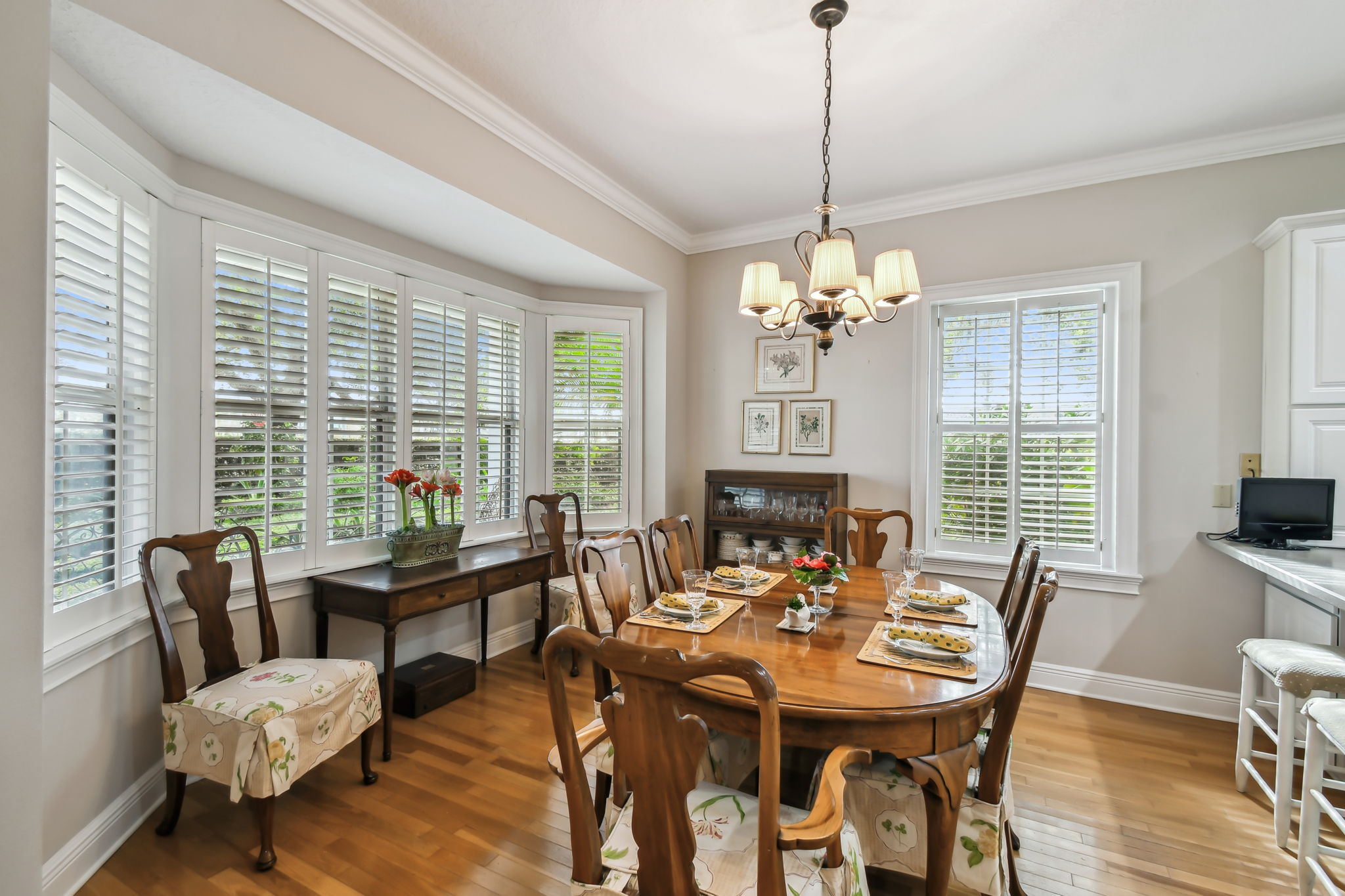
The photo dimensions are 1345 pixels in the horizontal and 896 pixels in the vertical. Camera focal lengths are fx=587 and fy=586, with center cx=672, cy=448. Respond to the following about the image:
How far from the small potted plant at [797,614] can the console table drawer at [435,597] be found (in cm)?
170

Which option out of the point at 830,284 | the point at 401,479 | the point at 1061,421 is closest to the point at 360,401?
the point at 401,479

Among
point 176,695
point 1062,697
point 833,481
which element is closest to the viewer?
point 176,695

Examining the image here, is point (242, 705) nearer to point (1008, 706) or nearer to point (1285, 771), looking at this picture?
point (1008, 706)

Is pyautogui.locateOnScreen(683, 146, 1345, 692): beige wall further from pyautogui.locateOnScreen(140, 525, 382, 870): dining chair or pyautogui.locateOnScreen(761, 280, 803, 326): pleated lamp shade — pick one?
pyautogui.locateOnScreen(140, 525, 382, 870): dining chair

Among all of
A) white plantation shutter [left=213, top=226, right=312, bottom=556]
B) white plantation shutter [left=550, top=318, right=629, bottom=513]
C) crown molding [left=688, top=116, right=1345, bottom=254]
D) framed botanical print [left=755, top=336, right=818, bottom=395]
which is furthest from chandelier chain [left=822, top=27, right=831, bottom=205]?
white plantation shutter [left=213, top=226, right=312, bottom=556]

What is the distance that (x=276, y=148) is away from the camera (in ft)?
7.37

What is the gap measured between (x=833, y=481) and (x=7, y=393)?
11.4 ft

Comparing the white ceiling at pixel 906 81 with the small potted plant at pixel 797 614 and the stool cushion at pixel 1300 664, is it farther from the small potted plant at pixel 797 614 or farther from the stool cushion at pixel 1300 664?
the stool cushion at pixel 1300 664

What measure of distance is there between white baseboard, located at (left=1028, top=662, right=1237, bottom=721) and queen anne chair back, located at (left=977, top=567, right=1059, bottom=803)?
83.7 inches

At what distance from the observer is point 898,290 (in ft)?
6.73

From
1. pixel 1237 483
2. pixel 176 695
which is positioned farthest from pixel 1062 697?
pixel 176 695

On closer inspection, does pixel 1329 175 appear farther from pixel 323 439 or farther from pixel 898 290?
A: pixel 323 439

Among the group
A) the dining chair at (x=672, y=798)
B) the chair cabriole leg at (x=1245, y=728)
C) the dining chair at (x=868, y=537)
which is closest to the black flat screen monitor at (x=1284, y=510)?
the chair cabriole leg at (x=1245, y=728)

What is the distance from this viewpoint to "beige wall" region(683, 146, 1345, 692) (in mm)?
2924
